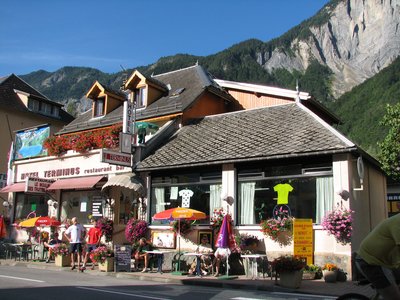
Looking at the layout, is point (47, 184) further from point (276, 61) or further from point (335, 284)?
point (276, 61)

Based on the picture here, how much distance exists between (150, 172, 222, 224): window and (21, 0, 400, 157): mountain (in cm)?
10016

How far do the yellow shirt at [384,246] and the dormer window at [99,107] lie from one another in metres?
21.7

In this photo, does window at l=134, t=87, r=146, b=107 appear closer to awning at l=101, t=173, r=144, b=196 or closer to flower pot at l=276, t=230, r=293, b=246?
awning at l=101, t=173, r=144, b=196

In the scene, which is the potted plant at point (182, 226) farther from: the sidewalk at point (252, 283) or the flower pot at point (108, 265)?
the flower pot at point (108, 265)

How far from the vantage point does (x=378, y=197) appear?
19.1 meters

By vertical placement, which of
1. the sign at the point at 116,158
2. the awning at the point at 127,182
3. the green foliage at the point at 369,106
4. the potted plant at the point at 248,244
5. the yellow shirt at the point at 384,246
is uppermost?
the green foliage at the point at 369,106

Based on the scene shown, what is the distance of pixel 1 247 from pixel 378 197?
16.7 meters

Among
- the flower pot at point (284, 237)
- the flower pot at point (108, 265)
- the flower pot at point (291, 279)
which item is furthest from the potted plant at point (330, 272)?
the flower pot at point (108, 265)

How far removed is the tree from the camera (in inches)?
1253

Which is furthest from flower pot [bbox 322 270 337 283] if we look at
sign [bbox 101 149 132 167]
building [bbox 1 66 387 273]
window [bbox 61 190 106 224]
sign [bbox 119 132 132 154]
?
window [bbox 61 190 106 224]

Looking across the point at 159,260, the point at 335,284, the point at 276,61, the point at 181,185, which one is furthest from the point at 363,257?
the point at 276,61

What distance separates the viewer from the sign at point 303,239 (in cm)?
1403

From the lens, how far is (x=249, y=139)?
17172 mm

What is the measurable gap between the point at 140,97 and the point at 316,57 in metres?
151
